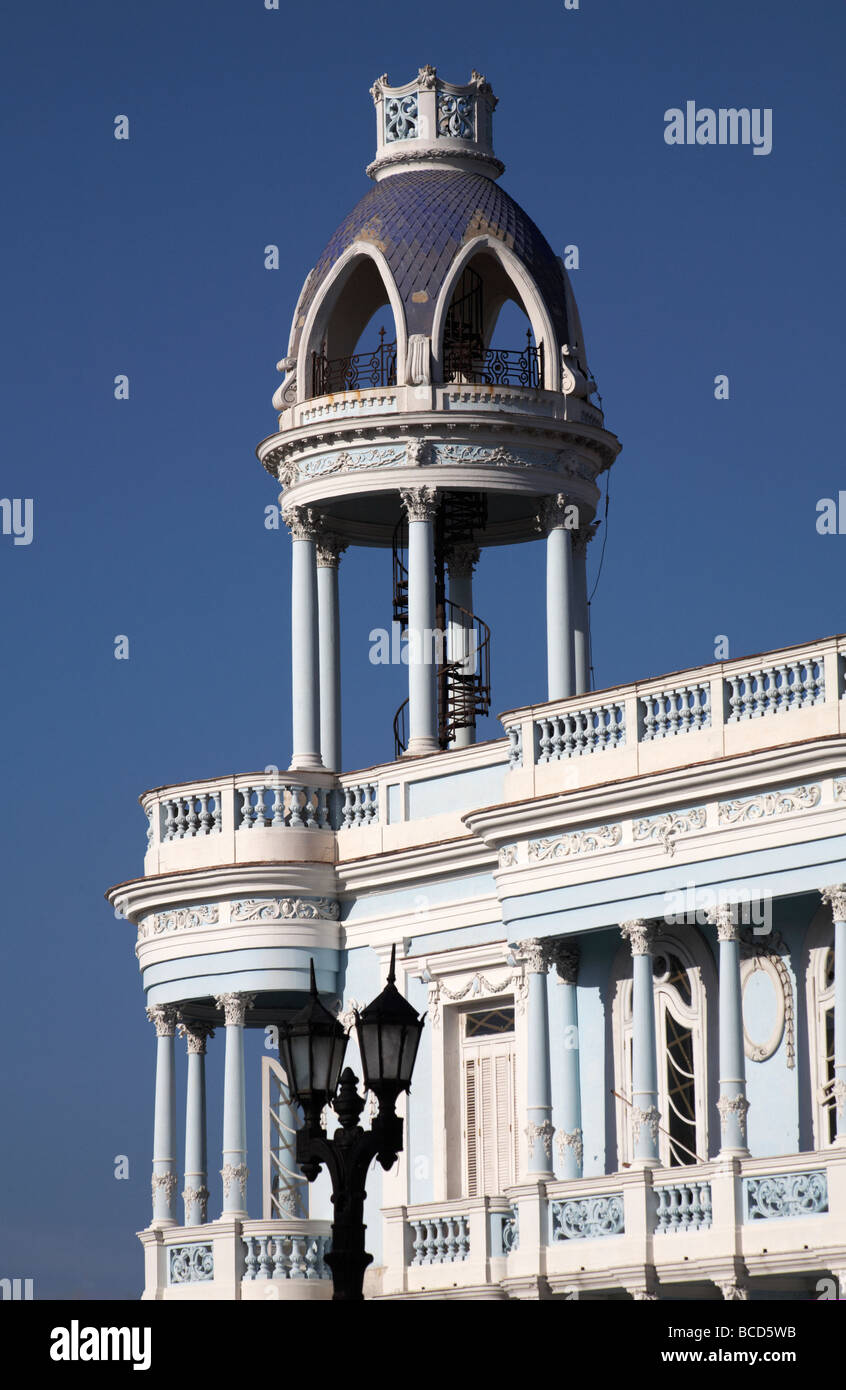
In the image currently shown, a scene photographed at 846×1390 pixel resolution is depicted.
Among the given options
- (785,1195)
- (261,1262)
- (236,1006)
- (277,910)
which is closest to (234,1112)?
(236,1006)

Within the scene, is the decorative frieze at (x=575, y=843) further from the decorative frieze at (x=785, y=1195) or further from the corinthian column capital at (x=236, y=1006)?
the corinthian column capital at (x=236, y=1006)

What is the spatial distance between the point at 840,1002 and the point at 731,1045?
4.62ft

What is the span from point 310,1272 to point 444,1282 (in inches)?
92.1

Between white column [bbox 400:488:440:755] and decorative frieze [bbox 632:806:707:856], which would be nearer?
decorative frieze [bbox 632:806:707:856]

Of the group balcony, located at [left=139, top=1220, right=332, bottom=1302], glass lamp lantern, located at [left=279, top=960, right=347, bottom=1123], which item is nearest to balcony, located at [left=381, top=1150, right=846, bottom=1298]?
balcony, located at [left=139, top=1220, right=332, bottom=1302]

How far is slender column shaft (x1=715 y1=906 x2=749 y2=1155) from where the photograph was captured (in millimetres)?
31984

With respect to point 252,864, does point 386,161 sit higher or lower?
higher

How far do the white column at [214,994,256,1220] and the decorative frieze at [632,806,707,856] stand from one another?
611 cm

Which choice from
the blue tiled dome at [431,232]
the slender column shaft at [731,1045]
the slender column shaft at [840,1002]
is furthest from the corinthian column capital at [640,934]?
the blue tiled dome at [431,232]

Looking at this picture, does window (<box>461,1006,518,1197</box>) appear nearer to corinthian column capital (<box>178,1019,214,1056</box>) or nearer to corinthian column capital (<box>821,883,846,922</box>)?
corinthian column capital (<box>178,1019,214,1056</box>)

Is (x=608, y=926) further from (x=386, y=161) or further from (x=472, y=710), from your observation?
(x=386, y=161)

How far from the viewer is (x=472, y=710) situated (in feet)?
135

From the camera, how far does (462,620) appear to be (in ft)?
137
